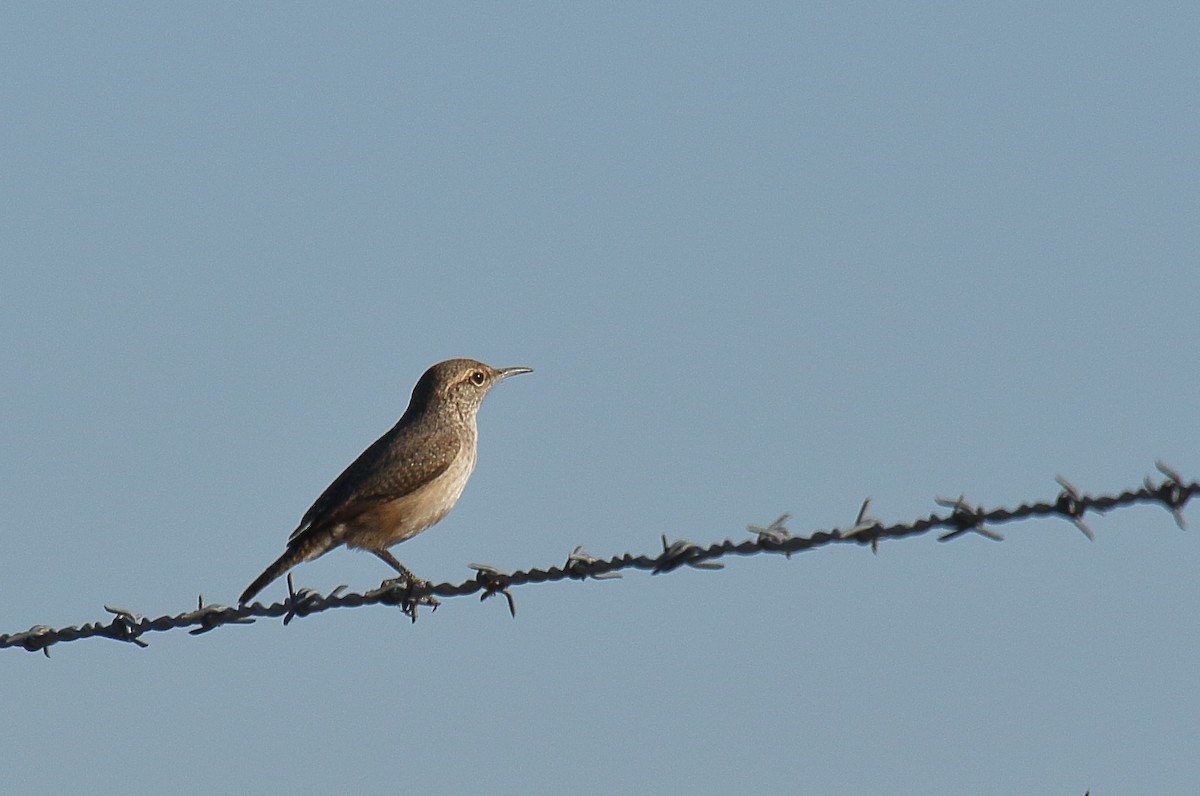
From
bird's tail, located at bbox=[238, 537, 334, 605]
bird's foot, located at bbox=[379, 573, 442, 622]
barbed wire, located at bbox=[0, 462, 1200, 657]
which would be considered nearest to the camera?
barbed wire, located at bbox=[0, 462, 1200, 657]

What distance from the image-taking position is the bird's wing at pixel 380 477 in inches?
423

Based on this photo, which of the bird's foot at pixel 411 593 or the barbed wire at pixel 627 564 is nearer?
the barbed wire at pixel 627 564

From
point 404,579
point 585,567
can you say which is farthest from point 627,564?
point 404,579

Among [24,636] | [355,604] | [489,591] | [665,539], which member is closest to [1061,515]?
[665,539]

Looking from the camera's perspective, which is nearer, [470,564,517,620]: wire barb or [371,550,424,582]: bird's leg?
[470,564,517,620]: wire barb

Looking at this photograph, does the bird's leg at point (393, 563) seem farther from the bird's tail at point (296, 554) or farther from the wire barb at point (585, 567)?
the wire barb at point (585, 567)

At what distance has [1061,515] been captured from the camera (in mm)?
4645

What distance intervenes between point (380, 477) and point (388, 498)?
163 mm

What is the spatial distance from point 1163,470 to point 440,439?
7.59 metres

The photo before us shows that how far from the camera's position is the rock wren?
10750mm

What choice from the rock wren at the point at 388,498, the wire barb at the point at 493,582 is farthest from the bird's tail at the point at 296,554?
the wire barb at the point at 493,582

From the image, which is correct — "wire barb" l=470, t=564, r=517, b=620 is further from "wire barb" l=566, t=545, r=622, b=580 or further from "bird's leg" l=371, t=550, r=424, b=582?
"bird's leg" l=371, t=550, r=424, b=582

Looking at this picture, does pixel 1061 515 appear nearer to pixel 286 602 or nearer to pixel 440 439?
pixel 286 602

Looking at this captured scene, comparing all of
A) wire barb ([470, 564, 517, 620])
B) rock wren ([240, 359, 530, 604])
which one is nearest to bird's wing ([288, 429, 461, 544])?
rock wren ([240, 359, 530, 604])
